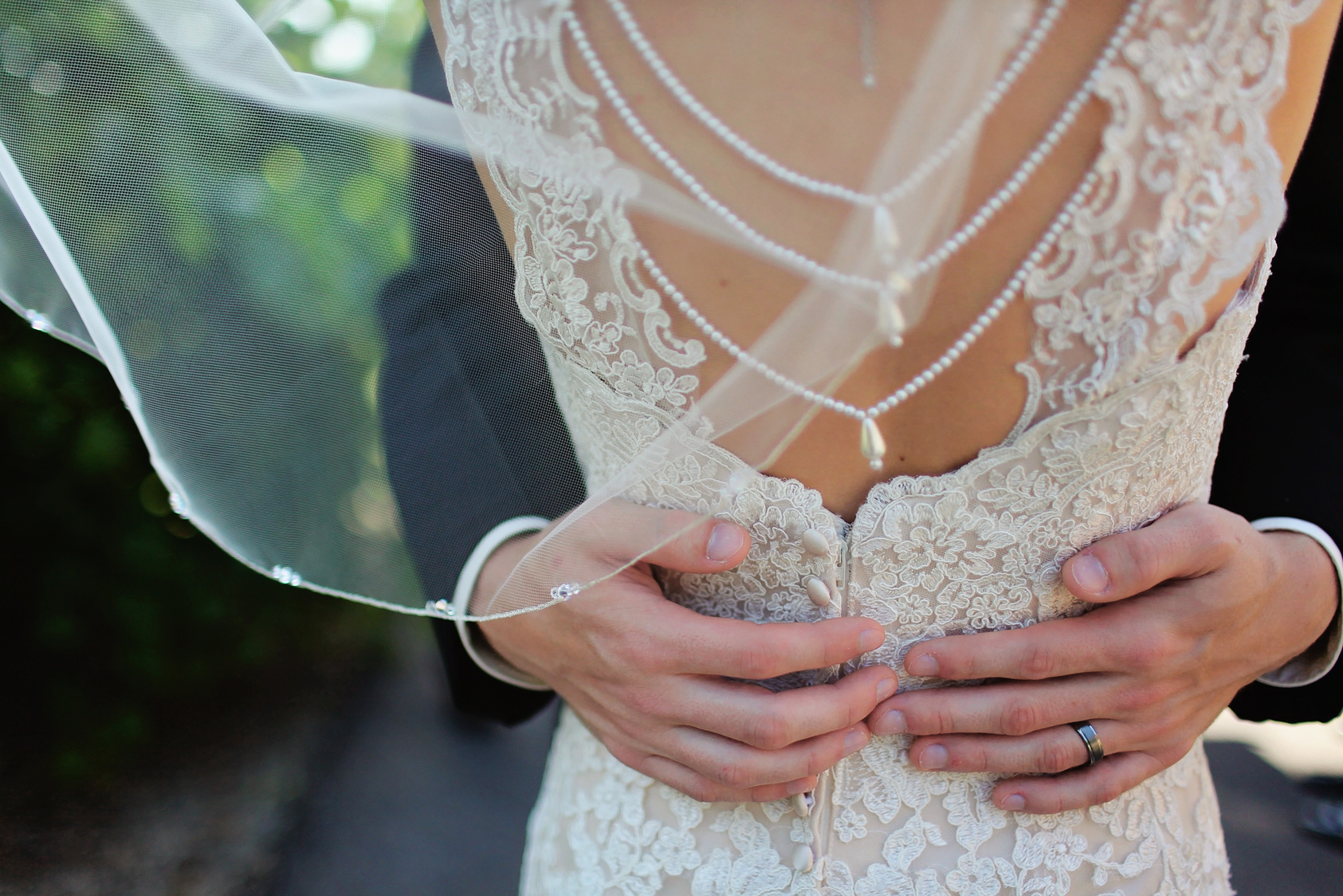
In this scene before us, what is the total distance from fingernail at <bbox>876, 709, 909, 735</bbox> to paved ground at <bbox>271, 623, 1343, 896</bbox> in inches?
68.2

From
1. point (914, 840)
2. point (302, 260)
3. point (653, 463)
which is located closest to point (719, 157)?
point (653, 463)

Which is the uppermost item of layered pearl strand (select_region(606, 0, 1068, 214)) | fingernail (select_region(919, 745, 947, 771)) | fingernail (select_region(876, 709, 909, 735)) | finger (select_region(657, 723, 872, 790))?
layered pearl strand (select_region(606, 0, 1068, 214))

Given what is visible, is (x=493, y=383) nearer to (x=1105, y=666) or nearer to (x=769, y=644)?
(x=769, y=644)

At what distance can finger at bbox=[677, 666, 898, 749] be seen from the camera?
0.77 metres

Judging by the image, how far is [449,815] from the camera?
2363mm

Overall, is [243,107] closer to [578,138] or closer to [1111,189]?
[578,138]

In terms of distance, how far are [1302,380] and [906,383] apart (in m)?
0.74

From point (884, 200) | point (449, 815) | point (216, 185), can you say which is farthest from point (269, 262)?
point (449, 815)

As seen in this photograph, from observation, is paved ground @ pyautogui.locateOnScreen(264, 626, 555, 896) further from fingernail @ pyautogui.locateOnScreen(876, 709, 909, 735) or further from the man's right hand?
fingernail @ pyautogui.locateOnScreen(876, 709, 909, 735)

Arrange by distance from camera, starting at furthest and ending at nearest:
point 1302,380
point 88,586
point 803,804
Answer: point 88,586
point 1302,380
point 803,804

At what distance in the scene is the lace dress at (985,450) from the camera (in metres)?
0.64

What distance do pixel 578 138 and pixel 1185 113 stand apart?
0.46 m

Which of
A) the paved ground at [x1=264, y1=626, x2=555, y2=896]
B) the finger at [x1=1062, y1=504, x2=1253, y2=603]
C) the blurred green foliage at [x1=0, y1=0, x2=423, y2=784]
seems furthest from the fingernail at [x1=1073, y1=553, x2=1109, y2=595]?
the paved ground at [x1=264, y1=626, x2=555, y2=896]

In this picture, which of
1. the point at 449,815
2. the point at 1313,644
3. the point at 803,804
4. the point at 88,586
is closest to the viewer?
the point at 803,804
